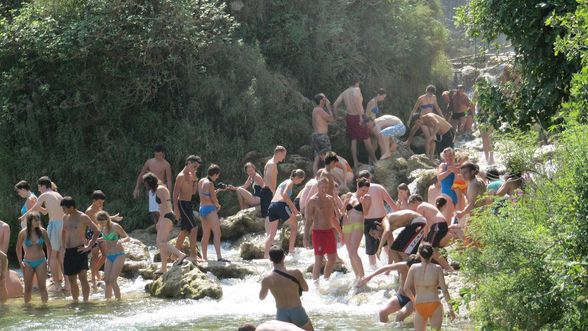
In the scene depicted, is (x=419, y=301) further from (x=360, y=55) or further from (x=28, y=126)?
(x=360, y=55)

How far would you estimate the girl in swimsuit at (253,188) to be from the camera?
17578 millimetres

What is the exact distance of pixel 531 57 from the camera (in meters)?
12.7

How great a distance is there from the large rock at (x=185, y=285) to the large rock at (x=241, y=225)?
3.68 metres

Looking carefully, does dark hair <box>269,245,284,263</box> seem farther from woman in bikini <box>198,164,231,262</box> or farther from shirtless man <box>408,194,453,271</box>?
woman in bikini <box>198,164,231,262</box>

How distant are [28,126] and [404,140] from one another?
328 inches

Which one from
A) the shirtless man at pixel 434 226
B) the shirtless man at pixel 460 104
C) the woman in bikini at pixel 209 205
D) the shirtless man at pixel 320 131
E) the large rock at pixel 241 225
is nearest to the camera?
the shirtless man at pixel 434 226

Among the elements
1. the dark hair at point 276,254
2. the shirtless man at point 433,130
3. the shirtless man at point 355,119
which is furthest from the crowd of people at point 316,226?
the shirtless man at point 433,130

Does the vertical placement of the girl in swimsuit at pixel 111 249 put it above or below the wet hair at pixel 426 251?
→ above

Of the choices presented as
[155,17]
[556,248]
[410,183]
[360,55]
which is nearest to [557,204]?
[556,248]

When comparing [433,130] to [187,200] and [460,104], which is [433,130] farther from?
[187,200]

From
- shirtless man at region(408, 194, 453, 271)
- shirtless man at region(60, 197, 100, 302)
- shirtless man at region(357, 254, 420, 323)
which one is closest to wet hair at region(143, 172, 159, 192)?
shirtless man at region(60, 197, 100, 302)

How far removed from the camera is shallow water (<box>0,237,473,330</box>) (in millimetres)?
12594

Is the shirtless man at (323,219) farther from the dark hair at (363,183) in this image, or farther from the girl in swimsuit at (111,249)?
the girl in swimsuit at (111,249)

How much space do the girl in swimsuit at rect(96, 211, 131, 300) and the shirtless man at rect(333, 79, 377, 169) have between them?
7.55 meters
